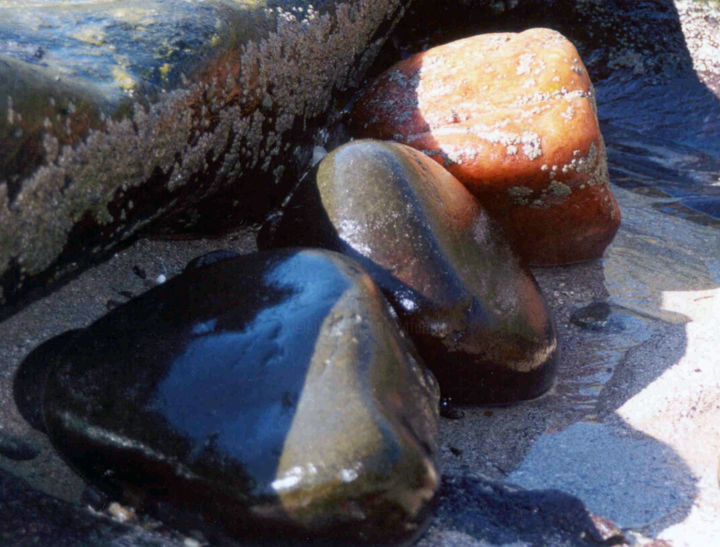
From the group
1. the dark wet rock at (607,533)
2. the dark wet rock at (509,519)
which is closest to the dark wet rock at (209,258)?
the dark wet rock at (509,519)

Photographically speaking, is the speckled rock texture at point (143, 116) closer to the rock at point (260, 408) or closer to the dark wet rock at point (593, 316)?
the rock at point (260, 408)

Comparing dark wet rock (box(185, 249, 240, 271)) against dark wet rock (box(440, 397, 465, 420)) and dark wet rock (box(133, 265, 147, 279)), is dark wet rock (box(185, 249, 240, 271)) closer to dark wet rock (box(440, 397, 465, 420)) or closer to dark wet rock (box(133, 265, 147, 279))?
dark wet rock (box(133, 265, 147, 279))

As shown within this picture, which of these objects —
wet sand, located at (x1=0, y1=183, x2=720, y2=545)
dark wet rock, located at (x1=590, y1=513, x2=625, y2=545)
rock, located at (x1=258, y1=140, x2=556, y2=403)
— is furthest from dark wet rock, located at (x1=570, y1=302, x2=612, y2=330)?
dark wet rock, located at (x1=590, y1=513, x2=625, y2=545)

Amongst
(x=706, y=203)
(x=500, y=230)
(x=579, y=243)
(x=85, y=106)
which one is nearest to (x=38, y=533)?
(x=85, y=106)

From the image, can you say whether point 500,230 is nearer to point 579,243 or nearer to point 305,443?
Result: point 579,243

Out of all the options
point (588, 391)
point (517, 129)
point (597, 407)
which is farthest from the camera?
point (517, 129)

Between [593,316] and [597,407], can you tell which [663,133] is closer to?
[593,316]

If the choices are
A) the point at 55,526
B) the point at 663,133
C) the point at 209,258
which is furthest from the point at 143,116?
the point at 663,133
